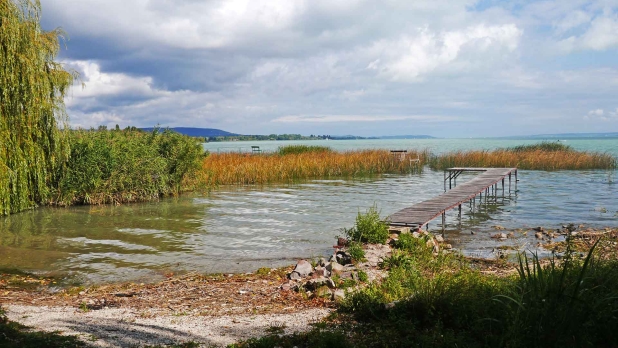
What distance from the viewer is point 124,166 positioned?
2131 centimetres

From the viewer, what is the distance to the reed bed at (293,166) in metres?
29.0

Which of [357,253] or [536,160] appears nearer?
[357,253]

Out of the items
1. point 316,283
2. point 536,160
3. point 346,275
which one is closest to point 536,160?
point 536,160

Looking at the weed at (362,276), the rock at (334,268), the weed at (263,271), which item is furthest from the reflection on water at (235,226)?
the weed at (362,276)

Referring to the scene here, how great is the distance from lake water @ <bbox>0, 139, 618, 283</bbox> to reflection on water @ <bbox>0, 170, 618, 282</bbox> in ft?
0.10

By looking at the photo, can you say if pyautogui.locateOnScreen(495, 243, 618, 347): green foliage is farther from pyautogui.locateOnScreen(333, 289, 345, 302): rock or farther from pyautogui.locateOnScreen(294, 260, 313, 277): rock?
pyautogui.locateOnScreen(294, 260, 313, 277): rock

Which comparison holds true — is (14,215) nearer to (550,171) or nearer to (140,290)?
(140,290)

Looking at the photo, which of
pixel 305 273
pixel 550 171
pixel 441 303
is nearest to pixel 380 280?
pixel 305 273

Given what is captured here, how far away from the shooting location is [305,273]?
8.80m

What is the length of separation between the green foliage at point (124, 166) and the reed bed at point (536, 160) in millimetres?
22457

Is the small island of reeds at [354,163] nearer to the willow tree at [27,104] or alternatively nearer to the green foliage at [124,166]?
the green foliage at [124,166]

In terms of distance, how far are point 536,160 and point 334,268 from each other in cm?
3407

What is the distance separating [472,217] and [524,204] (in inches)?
181

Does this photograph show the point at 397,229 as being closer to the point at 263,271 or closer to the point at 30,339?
the point at 263,271
